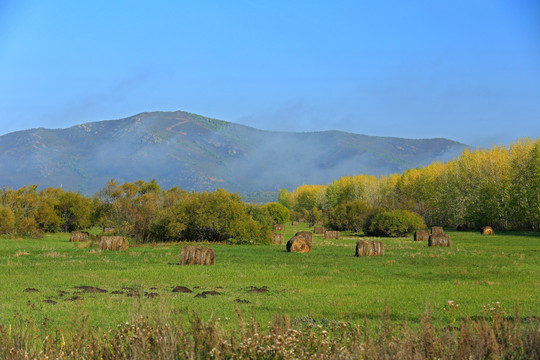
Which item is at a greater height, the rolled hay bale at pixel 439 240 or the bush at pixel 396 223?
the bush at pixel 396 223

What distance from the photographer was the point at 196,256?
23828 millimetres

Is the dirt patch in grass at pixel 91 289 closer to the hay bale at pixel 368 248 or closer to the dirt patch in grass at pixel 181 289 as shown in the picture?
the dirt patch in grass at pixel 181 289

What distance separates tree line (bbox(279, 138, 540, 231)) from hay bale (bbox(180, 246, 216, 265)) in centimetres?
4228

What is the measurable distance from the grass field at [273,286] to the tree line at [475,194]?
40400mm

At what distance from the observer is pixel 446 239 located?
36844mm

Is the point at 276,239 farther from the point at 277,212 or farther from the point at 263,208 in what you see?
the point at 277,212

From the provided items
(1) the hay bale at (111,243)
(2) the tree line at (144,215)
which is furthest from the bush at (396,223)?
(1) the hay bale at (111,243)

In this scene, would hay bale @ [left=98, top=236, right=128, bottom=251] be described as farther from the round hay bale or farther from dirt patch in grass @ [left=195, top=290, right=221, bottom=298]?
dirt patch in grass @ [left=195, top=290, right=221, bottom=298]

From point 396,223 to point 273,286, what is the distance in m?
42.8

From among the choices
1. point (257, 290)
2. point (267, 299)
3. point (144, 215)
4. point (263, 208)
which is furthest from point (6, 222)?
point (267, 299)

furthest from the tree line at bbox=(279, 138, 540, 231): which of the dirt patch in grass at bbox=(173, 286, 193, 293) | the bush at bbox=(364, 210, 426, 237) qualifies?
the dirt patch in grass at bbox=(173, 286, 193, 293)

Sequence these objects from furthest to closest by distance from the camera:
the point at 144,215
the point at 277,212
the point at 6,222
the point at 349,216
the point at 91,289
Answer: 1. the point at 277,212
2. the point at 349,216
3. the point at 6,222
4. the point at 144,215
5. the point at 91,289

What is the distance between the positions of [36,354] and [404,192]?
4084 inches

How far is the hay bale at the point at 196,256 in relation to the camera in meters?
23.8
